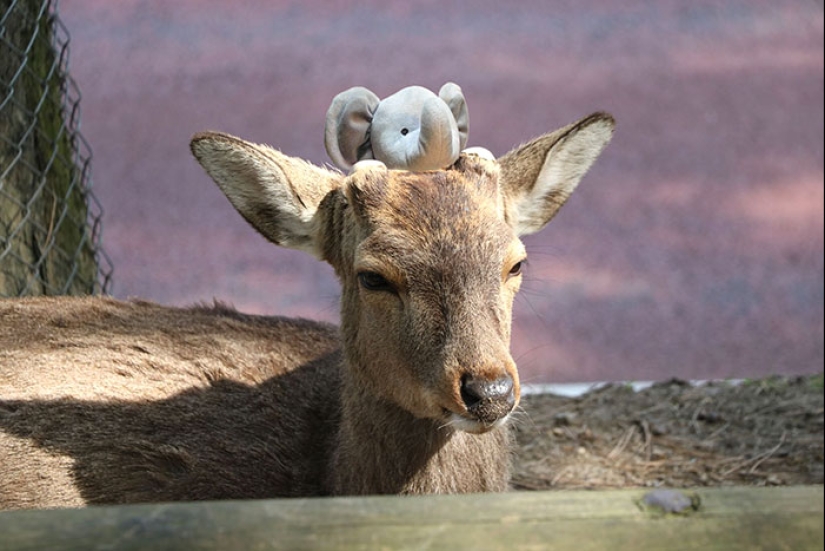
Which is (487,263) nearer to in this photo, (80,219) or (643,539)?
(643,539)

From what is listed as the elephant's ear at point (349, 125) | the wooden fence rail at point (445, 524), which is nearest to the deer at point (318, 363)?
the elephant's ear at point (349, 125)

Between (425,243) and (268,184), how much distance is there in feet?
2.55

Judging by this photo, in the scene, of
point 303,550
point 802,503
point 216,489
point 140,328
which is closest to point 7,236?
point 140,328

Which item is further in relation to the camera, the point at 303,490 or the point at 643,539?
the point at 303,490

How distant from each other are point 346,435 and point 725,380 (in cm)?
405

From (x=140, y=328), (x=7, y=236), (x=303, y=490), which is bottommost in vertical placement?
(x=303, y=490)

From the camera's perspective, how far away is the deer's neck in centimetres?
356

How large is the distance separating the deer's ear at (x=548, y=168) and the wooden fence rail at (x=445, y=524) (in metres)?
2.03

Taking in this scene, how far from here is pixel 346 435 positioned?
3812 millimetres

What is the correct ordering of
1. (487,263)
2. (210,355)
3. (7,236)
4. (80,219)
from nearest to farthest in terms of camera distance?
(487,263)
(210,355)
(7,236)
(80,219)

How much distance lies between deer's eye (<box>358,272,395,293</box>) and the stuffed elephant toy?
46 cm

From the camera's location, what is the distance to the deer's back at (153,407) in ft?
12.5

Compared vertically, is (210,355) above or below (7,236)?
below

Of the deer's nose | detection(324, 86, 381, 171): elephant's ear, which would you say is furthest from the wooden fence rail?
detection(324, 86, 381, 171): elephant's ear
